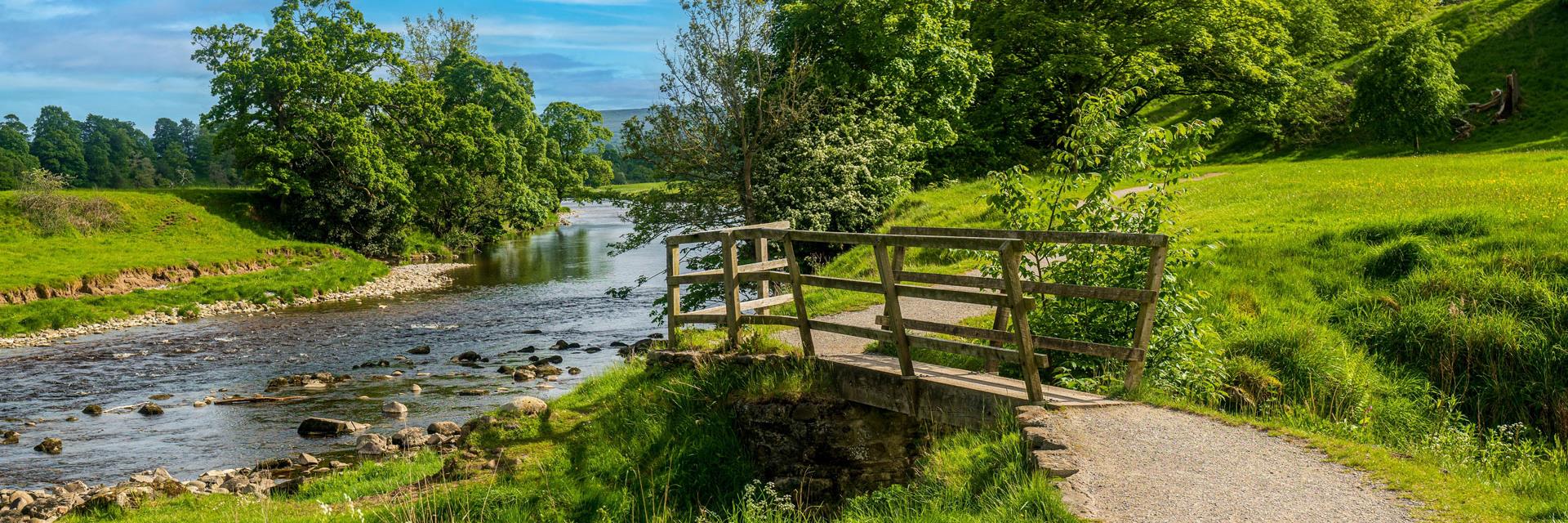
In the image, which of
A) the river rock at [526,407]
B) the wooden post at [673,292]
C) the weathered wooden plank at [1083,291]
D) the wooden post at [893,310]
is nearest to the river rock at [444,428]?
the river rock at [526,407]

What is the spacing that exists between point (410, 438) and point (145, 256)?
1246 inches

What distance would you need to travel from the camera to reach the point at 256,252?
46.3 m

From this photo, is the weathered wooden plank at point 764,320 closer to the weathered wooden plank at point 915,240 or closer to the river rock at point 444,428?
the weathered wooden plank at point 915,240

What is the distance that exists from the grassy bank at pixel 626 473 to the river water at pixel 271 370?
375 centimetres

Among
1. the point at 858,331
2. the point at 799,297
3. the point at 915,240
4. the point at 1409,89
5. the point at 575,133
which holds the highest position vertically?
the point at 575,133

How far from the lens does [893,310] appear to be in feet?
32.5

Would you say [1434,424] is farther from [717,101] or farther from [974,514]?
[717,101]

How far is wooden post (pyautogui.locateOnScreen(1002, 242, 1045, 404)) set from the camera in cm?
877

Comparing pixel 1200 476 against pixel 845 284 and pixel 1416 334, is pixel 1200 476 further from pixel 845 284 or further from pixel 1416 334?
pixel 1416 334

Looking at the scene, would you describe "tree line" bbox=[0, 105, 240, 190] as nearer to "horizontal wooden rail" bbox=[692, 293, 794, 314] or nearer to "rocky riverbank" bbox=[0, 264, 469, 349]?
"rocky riverbank" bbox=[0, 264, 469, 349]

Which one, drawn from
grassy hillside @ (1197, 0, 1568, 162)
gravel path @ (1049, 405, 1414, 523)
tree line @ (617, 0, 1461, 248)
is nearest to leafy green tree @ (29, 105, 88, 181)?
tree line @ (617, 0, 1461, 248)

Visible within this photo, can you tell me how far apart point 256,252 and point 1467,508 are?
49.3m

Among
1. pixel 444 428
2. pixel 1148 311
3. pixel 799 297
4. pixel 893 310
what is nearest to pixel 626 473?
pixel 799 297

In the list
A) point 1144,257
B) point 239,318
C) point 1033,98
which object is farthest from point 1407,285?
point 239,318
